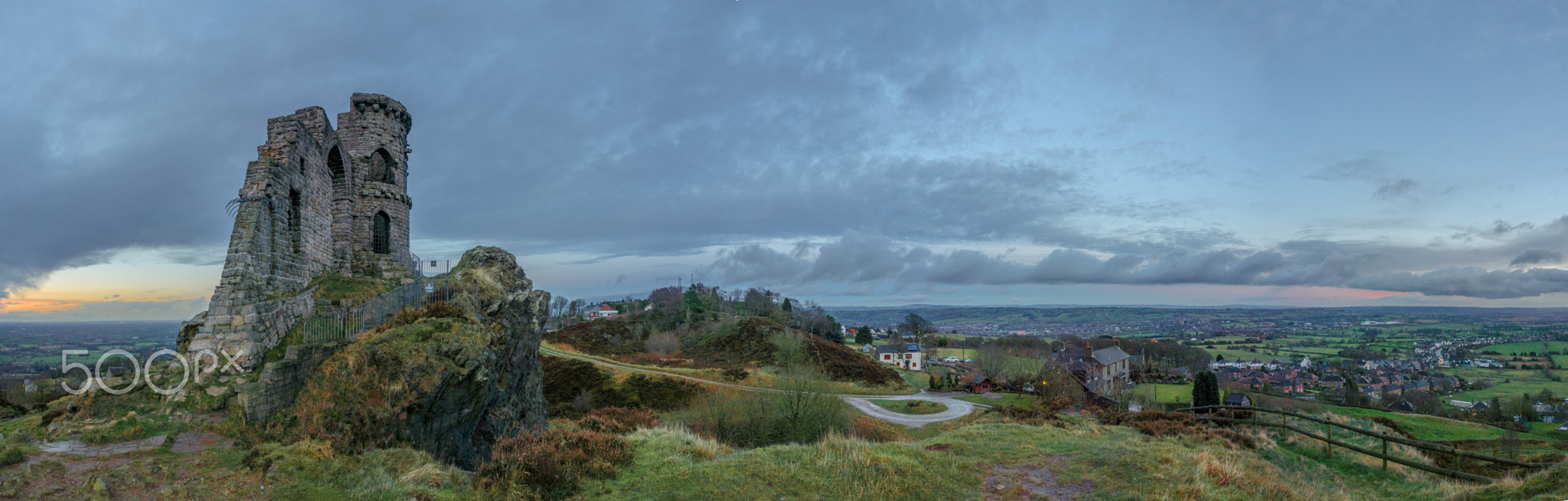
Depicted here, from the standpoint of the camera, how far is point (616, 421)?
18531 millimetres

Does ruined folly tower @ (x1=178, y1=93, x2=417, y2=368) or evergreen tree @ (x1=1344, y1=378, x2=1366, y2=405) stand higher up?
ruined folly tower @ (x1=178, y1=93, x2=417, y2=368)

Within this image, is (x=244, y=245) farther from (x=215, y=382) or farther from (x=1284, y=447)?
(x=1284, y=447)

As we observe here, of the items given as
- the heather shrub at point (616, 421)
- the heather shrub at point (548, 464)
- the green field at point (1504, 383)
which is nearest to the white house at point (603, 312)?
the heather shrub at point (616, 421)

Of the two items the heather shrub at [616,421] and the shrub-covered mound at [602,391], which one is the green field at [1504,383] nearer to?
the shrub-covered mound at [602,391]

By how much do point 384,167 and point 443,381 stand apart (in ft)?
50.7

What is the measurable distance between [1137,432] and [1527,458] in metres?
6.99

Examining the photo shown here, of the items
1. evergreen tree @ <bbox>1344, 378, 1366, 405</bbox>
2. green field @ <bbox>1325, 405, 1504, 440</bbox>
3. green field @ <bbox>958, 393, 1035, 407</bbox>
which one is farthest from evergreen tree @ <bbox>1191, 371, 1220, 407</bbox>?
evergreen tree @ <bbox>1344, 378, 1366, 405</bbox>

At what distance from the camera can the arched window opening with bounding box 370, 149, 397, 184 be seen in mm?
23312

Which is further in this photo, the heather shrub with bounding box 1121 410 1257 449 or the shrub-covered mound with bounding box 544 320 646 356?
the shrub-covered mound with bounding box 544 320 646 356

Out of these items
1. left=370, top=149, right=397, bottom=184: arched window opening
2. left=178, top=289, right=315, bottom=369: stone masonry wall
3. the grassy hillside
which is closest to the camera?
the grassy hillside

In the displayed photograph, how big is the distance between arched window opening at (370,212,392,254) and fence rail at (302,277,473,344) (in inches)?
319

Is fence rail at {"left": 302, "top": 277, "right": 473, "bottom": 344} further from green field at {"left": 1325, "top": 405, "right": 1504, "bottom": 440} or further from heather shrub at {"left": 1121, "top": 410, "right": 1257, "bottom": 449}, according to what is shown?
green field at {"left": 1325, "top": 405, "right": 1504, "bottom": 440}

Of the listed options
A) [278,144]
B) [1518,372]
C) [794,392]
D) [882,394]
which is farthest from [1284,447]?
[1518,372]

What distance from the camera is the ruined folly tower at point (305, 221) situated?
12.2 meters
